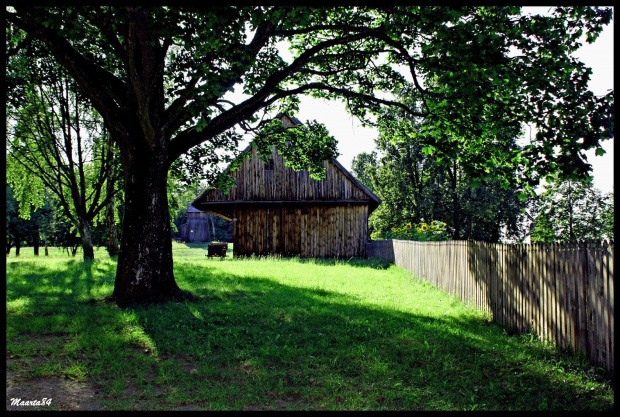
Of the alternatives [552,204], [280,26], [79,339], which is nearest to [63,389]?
[79,339]

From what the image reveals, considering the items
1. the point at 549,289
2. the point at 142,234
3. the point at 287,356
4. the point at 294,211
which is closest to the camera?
the point at 287,356

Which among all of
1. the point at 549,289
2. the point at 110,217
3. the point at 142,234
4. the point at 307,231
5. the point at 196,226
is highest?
the point at 110,217

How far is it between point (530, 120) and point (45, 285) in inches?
457

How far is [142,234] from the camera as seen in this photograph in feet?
26.5

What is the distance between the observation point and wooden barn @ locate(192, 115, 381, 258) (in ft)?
74.9

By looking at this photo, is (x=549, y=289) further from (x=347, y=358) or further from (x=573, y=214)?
(x=573, y=214)

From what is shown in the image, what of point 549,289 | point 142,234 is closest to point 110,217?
point 142,234

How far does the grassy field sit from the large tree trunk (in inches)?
17.6

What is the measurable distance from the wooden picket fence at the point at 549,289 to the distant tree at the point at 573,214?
3734 centimetres

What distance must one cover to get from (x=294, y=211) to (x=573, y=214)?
32796 mm

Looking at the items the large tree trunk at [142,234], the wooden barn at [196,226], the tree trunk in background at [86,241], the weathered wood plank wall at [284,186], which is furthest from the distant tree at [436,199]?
the wooden barn at [196,226]

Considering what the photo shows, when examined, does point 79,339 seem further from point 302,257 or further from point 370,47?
point 302,257

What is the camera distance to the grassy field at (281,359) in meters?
4.20

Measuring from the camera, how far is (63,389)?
14.2 ft
